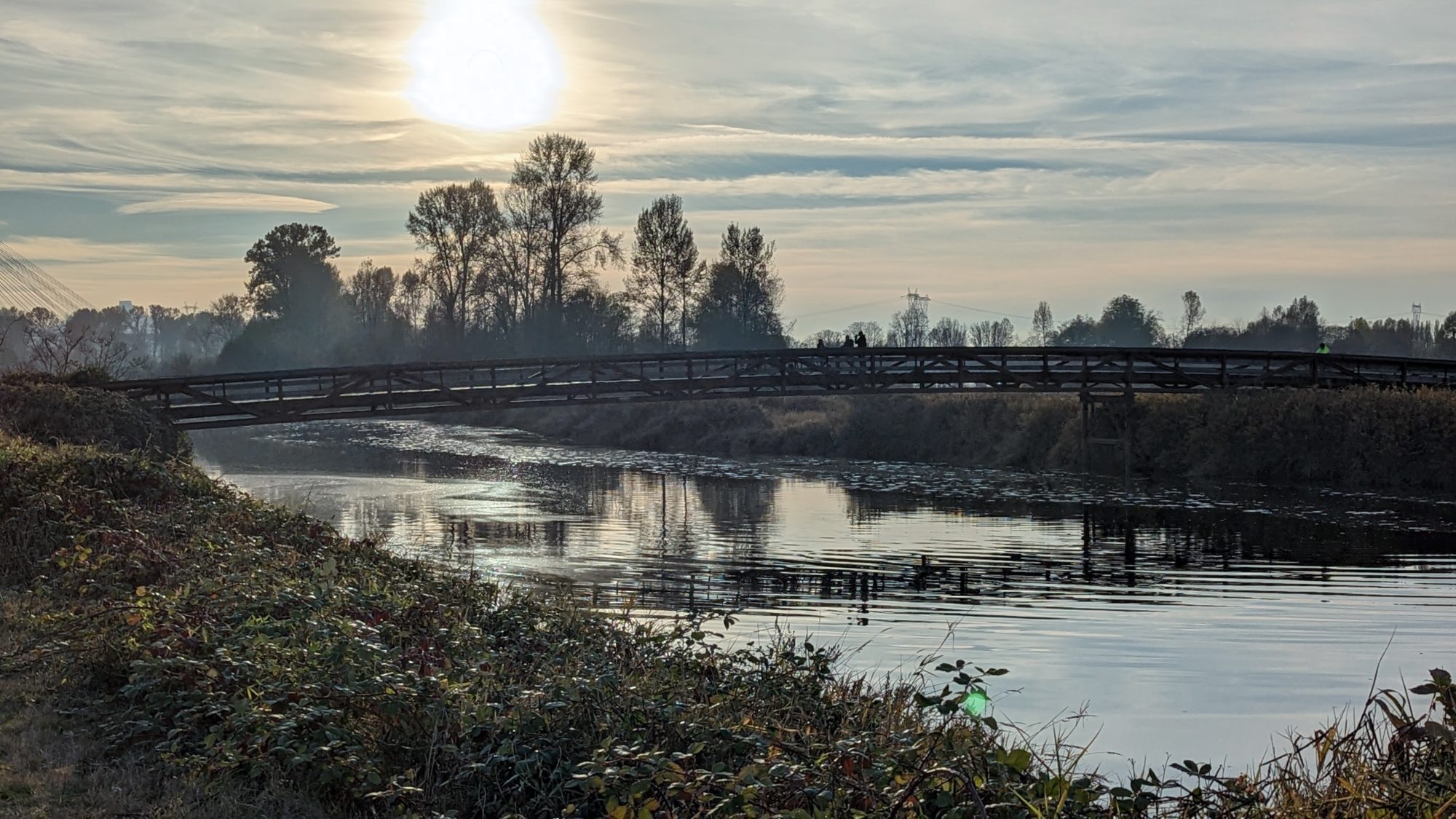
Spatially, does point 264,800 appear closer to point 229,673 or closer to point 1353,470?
point 229,673

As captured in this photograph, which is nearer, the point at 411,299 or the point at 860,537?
the point at 860,537

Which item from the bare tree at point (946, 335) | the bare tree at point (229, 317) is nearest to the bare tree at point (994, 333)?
the bare tree at point (946, 335)

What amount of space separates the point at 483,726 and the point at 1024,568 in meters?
15.3

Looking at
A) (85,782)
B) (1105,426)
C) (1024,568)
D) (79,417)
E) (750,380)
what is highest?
(750,380)

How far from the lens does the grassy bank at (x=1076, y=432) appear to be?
35219 mm

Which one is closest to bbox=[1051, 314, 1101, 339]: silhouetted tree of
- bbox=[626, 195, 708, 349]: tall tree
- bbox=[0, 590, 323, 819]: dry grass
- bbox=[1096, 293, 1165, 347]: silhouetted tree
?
bbox=[1096, 293, 1165, 347]: silhouetted tree

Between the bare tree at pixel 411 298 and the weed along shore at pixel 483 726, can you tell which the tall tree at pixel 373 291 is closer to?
the bare tree at pixel 411 298

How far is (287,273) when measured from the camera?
8500 centimetres

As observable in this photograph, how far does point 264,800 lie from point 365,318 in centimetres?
10098

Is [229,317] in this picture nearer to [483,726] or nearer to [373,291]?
[373,291]

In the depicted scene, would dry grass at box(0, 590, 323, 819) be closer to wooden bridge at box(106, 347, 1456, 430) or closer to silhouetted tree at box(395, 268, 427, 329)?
wooden bridge at box(106, 347, 1456, 430)

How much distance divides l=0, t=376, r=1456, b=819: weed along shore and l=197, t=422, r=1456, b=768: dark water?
4.23 feet

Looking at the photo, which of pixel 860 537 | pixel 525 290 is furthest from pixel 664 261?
pixel 860 537

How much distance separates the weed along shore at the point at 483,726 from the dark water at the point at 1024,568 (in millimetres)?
1288
